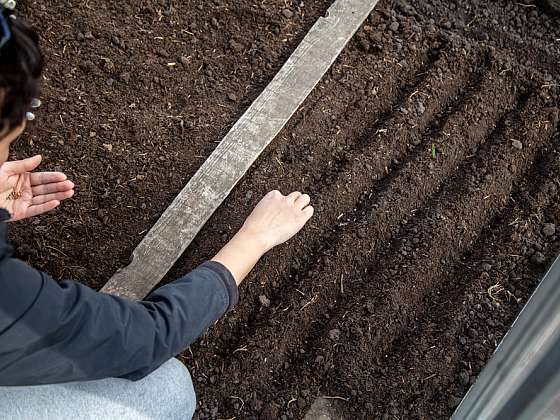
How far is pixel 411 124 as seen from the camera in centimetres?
265

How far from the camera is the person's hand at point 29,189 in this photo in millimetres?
2088

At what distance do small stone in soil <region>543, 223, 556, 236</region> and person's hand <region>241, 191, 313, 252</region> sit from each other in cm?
89

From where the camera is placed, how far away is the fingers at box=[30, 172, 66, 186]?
2139 mm

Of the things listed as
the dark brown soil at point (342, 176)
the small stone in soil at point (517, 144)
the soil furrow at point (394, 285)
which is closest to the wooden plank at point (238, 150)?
the dark brown soil at point (342, 176)

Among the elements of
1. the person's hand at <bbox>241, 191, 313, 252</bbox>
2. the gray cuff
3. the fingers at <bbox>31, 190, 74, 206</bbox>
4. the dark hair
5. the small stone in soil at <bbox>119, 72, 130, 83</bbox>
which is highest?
the dark hair

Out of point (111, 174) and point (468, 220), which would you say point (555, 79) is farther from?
point (111, 174)

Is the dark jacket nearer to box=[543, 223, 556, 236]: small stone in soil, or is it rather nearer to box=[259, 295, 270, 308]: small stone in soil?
box=[259, 295, 270, 308]: small stone in soil

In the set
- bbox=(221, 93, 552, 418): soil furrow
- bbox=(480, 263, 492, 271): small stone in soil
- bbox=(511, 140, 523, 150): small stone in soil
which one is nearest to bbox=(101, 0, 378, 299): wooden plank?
bbox=(221, 93, 552, 418): soil furrow

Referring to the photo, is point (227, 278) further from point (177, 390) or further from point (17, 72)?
point (17, 72)

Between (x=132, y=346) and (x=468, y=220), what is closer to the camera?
(x=132, y=346)

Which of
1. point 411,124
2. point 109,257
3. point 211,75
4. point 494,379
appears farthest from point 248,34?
point 494,379

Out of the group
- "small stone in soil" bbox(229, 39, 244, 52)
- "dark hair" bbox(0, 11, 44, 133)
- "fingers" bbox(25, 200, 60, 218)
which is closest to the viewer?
"dark hair" bbox(0, 11, 44, 133)

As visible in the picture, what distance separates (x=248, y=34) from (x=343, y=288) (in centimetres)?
115

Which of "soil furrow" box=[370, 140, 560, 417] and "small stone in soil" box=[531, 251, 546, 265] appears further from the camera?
"small stone in soil" box=[531, 251, 546, 265]
